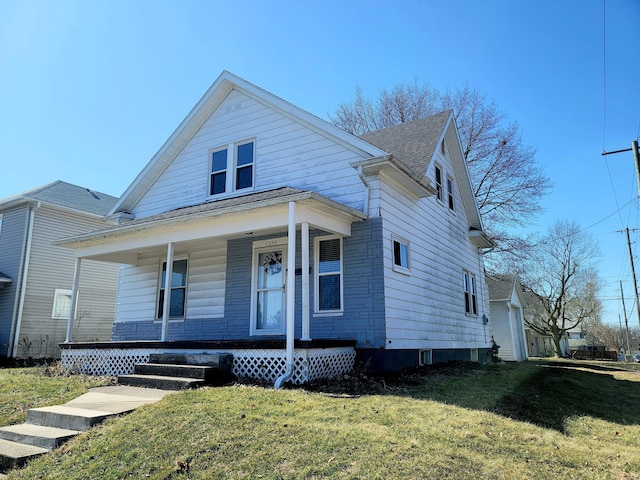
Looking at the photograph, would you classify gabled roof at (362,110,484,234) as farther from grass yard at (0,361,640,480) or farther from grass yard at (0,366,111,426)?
grass yard at (0,366,111,426)

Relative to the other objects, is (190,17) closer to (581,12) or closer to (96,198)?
(581,12)

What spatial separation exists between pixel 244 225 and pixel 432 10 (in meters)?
6.91

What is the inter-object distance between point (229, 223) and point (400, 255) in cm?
394

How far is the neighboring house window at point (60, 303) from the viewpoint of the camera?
58.3 ft

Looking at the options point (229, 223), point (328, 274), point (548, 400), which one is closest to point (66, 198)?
point (229, 223)

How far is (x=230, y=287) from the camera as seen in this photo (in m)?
11.2

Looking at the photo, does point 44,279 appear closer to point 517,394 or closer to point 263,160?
point 263,160

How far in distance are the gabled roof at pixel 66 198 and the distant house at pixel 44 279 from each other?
1.5 inches

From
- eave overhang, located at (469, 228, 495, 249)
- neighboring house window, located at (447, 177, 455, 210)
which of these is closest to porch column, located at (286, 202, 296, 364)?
neighboring house window, located at (447, 177, 455, 210)

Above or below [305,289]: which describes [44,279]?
above

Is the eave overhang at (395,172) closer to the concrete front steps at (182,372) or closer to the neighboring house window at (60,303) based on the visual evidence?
the concrete front steps at (182,372)

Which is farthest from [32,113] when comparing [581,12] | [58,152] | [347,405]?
[581,12]

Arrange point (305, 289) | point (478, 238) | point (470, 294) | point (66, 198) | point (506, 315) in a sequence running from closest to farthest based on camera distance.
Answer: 1. point (305, 289)
2. point (470, 294)
3. point (478, 238)
4. point (66, 198)
5. point (506, 315)

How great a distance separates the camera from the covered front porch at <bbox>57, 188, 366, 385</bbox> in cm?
795
